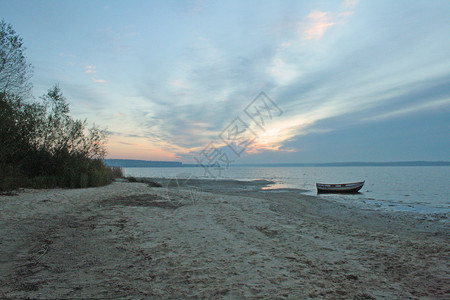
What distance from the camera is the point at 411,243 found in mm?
5832

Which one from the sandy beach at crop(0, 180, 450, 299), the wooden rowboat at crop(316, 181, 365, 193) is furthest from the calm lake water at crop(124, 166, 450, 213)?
the sandy beach at crop(0, 180, 450, 299)

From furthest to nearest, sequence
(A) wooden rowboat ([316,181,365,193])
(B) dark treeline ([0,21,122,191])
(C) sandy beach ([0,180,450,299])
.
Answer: (A) wooden rowboat ([316,181,365,193]) < (B) dark treeline ([0,21,122,191]) < (C) sandy beach ([0,180,450,299])

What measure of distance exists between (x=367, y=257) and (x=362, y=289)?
61.6 inches

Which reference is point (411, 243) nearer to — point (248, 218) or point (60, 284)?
point (248, 218)

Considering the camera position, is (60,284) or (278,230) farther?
(278,230)

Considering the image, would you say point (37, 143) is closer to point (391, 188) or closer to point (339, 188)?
point (339, 188)

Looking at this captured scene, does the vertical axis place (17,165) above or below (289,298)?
above

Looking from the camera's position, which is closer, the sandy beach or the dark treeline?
the sandy beach

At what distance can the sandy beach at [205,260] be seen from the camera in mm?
3266

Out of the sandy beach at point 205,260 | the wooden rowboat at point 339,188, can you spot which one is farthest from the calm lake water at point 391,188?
the sandy beach at point 205,260

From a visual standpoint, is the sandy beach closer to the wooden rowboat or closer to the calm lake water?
the calm lake water

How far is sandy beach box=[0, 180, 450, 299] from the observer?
3.27 meters

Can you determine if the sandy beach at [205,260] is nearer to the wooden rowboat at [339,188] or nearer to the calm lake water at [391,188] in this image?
the calm lake water at [391,188]

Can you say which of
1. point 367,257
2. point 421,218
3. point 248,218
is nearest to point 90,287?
point 367,257
